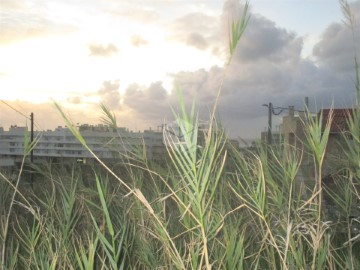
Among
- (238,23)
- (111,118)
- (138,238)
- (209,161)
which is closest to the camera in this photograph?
(238,23)

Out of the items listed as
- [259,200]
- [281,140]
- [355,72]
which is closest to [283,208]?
[281,140]

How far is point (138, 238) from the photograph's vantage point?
8.58ft

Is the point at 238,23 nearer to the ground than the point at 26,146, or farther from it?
farther from it

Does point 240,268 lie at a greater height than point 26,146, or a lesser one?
lesser

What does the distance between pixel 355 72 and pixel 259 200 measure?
89 cm

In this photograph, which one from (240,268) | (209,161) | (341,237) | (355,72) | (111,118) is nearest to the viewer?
(209,161)

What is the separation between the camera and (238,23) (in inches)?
46.7

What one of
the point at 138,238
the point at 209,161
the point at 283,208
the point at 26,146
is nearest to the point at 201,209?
the point at 209,161

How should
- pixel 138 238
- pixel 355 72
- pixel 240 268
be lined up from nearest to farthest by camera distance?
pixel 240 268, pixel 355 72, pixel 138 238

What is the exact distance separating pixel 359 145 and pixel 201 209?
4.09 feet

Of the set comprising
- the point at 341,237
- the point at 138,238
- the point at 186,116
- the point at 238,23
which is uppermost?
the point at 238,23

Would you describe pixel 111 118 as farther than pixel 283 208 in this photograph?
No

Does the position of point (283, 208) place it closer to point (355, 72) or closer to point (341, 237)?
point (355, 72)

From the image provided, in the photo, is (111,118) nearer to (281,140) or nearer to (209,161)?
(209,161)
